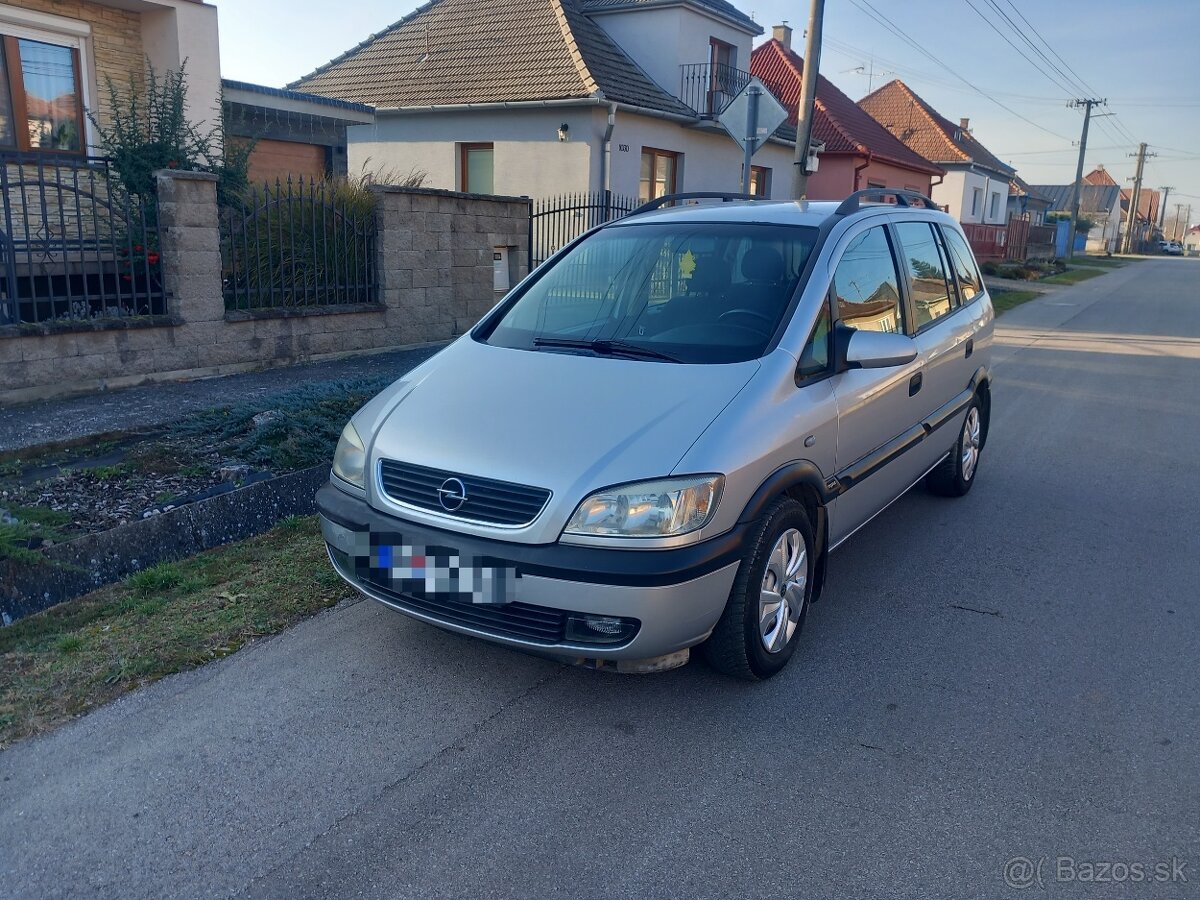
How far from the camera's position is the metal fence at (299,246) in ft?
30.2

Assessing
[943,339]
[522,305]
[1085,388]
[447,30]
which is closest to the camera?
[522,305]

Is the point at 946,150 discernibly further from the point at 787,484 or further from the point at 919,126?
the point at 787,484

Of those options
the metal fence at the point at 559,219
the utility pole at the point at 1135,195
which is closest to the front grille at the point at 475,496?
the metal fence at the point at 559,219

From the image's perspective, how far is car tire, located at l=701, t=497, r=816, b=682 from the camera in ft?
11.8

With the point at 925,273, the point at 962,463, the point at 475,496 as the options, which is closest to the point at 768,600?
the point at 475,496

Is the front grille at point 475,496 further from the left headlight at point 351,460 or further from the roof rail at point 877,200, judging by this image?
the roof rail at point 877,200

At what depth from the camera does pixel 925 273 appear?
18.7 ft

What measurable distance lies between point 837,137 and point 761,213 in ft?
91.2

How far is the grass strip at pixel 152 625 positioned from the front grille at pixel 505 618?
1121mm

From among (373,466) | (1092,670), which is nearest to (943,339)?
(1092,670)

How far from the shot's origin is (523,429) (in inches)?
142

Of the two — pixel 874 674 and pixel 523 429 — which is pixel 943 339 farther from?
pixel 523 429

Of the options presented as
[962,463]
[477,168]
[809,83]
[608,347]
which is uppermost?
[809,83]

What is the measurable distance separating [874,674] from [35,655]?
3447 mm
